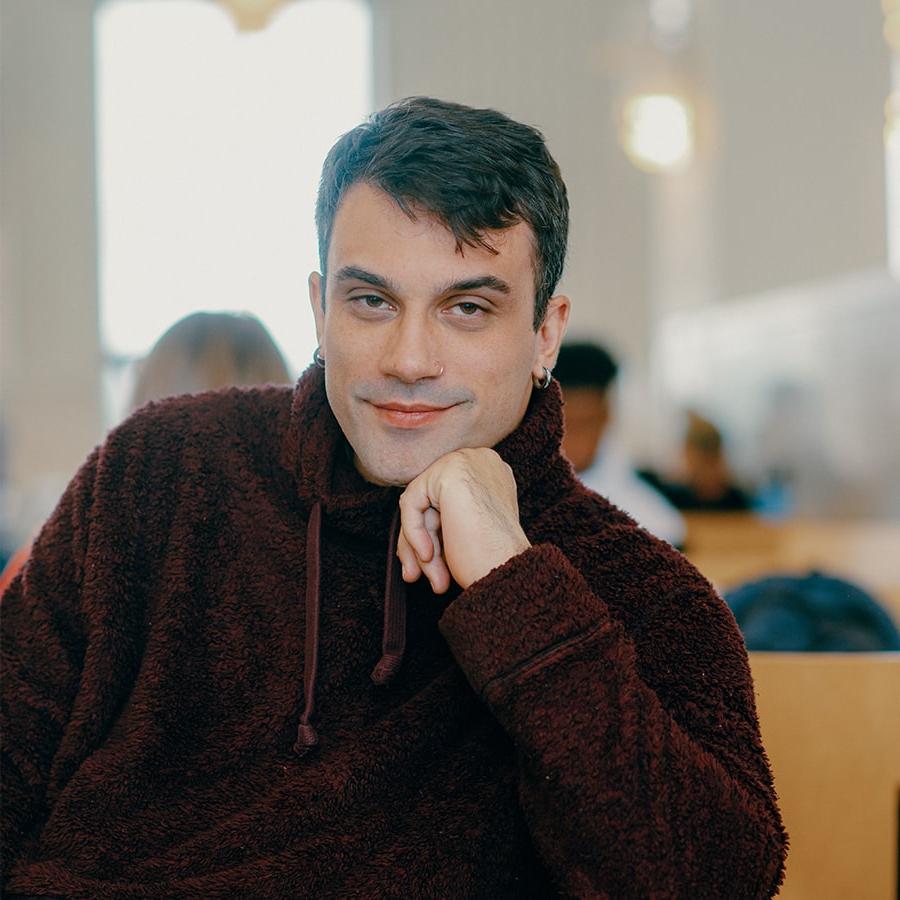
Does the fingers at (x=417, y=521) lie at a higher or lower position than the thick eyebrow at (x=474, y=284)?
lower

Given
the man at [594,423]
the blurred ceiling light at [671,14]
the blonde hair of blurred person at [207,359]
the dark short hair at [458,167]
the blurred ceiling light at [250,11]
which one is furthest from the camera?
the blurred ceiling light at [671,14]

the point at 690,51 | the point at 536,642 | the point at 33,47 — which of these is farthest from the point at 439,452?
the point at 33,47

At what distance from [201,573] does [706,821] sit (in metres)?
0.54

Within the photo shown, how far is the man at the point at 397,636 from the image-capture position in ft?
3.51

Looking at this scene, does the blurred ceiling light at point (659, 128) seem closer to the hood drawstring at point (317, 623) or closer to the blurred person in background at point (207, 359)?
the blurred person in background at point (207, 359)

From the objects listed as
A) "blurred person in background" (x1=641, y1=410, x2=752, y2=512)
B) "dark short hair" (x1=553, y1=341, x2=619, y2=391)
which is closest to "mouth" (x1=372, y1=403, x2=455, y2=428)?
"dark short hair" (x1=553, y1=341, x2=619, y2=391)

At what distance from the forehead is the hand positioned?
0.59 ft

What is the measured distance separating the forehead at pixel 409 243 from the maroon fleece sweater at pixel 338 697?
0.57 ft

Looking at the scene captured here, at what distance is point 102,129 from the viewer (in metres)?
8.05

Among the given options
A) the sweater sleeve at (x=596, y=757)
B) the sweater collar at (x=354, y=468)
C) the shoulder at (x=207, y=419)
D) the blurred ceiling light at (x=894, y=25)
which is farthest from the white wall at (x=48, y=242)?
the sweater sleeve at (x=596, y=757)

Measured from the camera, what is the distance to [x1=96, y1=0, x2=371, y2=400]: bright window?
7691mm

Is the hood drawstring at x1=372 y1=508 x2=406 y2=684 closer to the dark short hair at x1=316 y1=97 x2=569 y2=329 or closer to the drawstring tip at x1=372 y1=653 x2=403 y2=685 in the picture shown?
the drawstring tip at x1=372 y1=653 x2=403 y2=685

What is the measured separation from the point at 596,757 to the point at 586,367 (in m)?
2.26

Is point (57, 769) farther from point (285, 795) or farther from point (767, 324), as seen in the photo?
point (767, 324)
